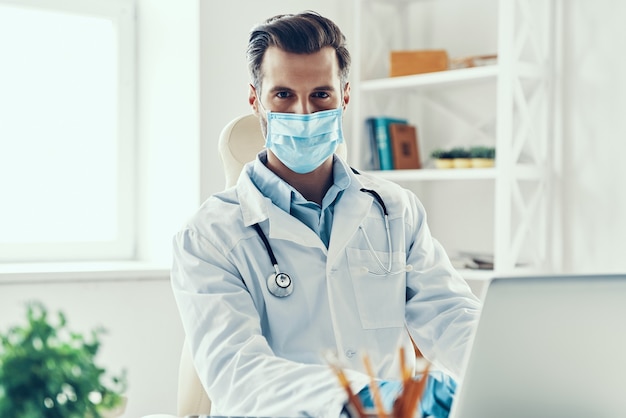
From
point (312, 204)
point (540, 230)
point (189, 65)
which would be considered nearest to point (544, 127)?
point (540, 230)

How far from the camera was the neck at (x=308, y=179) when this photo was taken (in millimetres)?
1765

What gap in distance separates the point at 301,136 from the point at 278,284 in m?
0.33

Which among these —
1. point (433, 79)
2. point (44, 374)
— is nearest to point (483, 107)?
point (433, 79)

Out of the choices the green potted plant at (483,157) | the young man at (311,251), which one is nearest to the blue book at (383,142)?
the green potted plant at (483,157)

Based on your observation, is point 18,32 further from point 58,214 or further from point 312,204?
point 312,204

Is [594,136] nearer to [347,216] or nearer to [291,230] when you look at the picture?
[347,216]

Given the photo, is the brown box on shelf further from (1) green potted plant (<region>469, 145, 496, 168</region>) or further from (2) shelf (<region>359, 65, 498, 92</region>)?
(1) green potted plant (<region>469, 145, 496, 168</region>)

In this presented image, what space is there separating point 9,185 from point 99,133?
1.25 feet

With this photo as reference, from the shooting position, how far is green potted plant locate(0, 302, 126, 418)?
2.20ft

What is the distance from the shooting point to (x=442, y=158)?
124 inches

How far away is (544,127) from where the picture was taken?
9.77 ft

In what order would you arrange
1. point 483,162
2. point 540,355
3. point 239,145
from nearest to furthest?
point 540,355
point 239,145
point 483,162

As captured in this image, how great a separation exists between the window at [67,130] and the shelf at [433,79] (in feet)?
3.09

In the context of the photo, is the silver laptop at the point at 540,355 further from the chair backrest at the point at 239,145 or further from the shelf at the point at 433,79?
the shelf at the point at 433,79
